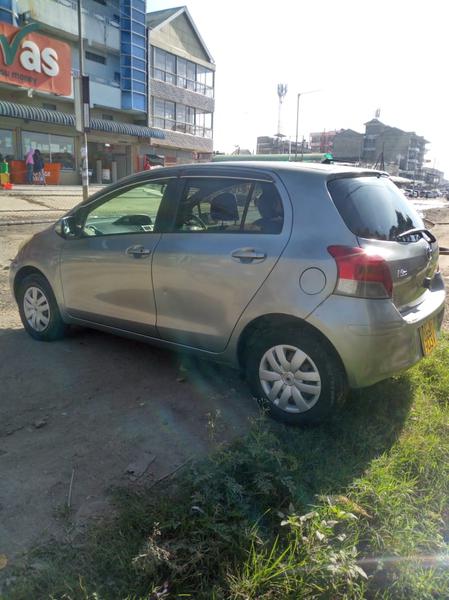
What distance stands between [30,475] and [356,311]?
2.06 meters

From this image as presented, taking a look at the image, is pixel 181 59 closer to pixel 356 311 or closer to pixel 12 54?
pixel 12 54

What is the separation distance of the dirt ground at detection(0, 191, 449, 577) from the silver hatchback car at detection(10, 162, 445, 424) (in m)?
0.35

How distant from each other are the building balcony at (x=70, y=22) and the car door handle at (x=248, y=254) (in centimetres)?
2887

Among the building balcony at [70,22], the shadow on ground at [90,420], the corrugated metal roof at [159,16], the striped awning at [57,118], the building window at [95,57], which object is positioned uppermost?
the corrugated metal roof at [159,16]

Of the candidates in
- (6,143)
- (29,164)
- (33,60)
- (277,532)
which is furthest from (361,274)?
(33,60)

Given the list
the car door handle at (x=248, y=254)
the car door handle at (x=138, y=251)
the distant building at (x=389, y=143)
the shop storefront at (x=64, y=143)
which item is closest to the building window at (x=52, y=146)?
the shop storefront at (x=64, y=143)

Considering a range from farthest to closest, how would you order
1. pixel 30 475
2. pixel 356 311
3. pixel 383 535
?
pixel 356 311 < pixel 30 475 < pixel 383 535

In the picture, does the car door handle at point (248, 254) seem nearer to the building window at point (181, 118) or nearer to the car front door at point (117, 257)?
the car front door at point (117, 257)

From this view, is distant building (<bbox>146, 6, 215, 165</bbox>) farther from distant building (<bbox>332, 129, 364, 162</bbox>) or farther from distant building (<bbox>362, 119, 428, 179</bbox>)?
distant building (<bbox>362, 119, 428, 179</bbox>)

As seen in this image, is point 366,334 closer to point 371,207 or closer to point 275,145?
point 371,207

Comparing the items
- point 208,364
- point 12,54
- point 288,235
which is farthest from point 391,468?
point 12,54

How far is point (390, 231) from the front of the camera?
329cm

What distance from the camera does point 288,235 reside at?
318 cm

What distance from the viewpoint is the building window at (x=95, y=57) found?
102 ft
